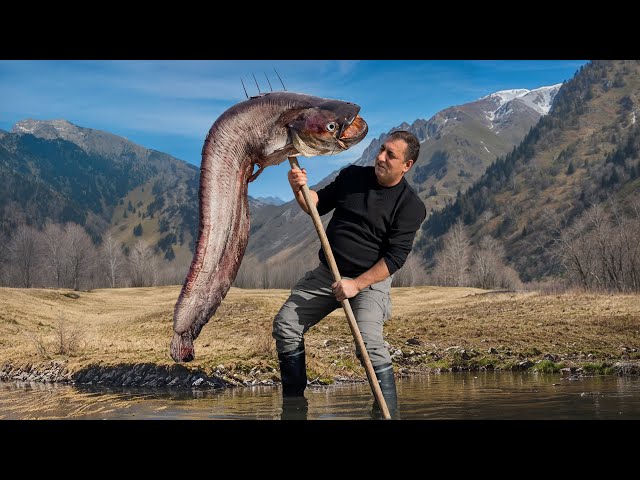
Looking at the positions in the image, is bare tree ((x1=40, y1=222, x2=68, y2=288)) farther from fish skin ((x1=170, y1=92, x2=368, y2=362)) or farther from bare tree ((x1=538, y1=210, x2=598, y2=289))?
fish skin ((x1=170, y1=92, x2=368, y2=362))

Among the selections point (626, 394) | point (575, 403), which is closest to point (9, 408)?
point (575, 403)

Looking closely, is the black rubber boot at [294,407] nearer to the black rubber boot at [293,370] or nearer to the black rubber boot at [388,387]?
the black rubber boot at [293,370]

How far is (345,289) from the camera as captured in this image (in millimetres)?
6832

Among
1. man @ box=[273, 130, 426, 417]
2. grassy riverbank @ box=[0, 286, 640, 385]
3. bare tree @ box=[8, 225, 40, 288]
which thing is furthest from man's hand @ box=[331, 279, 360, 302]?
bare tree @ box=[8, 225, 40, 288]

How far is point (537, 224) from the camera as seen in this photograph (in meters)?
195

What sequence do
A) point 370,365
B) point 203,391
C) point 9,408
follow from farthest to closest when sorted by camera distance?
point 203,391, point 9,408, point 370,365

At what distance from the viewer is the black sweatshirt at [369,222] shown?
716 centimetres

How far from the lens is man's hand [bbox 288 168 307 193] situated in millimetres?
6797

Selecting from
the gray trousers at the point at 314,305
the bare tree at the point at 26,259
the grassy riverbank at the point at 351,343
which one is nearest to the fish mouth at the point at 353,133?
the gray trousers at the point at 314,305

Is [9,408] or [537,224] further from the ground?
[537,224]

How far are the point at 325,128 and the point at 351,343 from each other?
10025 mm

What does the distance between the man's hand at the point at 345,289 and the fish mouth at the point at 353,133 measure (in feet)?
4.02
